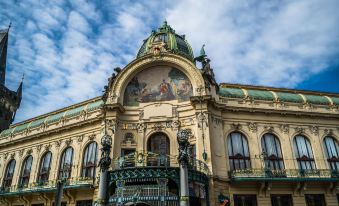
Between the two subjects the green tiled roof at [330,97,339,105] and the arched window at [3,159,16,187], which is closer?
the green tiled roof at [330,97,339,105]

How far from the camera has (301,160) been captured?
2530 cm

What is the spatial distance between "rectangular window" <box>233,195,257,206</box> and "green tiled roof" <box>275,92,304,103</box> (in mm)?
10483

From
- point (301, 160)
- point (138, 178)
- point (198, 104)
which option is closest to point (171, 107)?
point (198, 104)

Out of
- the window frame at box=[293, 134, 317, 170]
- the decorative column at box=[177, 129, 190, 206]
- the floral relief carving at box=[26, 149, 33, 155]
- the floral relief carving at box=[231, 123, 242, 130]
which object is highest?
the floral relief carving at box=[231, 123, 242, 130]

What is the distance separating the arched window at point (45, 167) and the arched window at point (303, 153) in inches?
980

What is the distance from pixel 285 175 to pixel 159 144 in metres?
10.9

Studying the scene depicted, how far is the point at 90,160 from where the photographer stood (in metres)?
27.0

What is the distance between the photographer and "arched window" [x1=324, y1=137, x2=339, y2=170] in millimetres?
25858

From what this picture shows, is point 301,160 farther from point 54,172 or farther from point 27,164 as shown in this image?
point 27,164

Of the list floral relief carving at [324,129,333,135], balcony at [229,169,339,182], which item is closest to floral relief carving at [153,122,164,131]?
balcony at [229,169,339,182]

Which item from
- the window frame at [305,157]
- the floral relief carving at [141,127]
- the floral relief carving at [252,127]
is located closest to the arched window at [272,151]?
the floral relief carving at [252,127]

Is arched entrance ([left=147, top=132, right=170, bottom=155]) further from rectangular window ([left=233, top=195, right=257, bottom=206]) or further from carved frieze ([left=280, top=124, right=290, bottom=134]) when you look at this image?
carved frieze ([left=280, top=124, right=290, bottom=134])

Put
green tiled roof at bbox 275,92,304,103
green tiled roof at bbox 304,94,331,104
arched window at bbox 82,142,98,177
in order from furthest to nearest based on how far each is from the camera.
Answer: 1. green tiled roof at bbox 304,94,331,104
2. green tiled roof at bbox 275,92,304,103
3. arched window at bbox 82,142,98,177

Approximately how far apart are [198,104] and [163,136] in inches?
165
